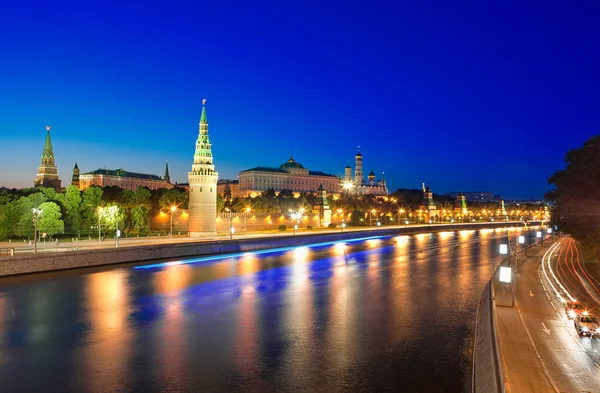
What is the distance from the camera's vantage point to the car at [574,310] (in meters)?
16.5

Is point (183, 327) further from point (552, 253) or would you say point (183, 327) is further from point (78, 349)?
point (552, 253)

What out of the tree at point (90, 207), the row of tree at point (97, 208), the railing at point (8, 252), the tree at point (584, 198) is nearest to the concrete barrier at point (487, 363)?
the tree at point (584, 198)

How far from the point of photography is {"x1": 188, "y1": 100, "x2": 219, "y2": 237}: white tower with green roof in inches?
2424

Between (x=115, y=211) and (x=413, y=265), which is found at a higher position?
(x=115, y=211)

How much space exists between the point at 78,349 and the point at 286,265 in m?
23.6

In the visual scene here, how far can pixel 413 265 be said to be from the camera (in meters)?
38.3

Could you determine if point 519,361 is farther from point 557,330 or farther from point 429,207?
point 429,207

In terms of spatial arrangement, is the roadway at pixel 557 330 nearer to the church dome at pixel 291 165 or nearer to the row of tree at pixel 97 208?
the row of tree at pixel 97 208

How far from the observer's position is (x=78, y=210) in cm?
5303

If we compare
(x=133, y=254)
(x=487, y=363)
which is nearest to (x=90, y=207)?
(x=133, y=254)

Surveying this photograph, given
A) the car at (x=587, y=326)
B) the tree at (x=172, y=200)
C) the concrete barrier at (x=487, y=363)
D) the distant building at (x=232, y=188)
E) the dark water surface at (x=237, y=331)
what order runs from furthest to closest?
the distant building at (x=232, y=188) → the tree at (x=172, y=200) → the car at (x=587, y=326) → the dark water surface at (x=237, y=331) → the concrete barrier at (x=487, y=363)

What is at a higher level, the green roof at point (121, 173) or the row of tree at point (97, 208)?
the green roof at point (121, 173)

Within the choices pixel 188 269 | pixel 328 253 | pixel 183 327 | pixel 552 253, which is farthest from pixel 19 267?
pixel 552 253

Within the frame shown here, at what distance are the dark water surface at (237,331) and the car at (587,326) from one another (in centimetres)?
360
